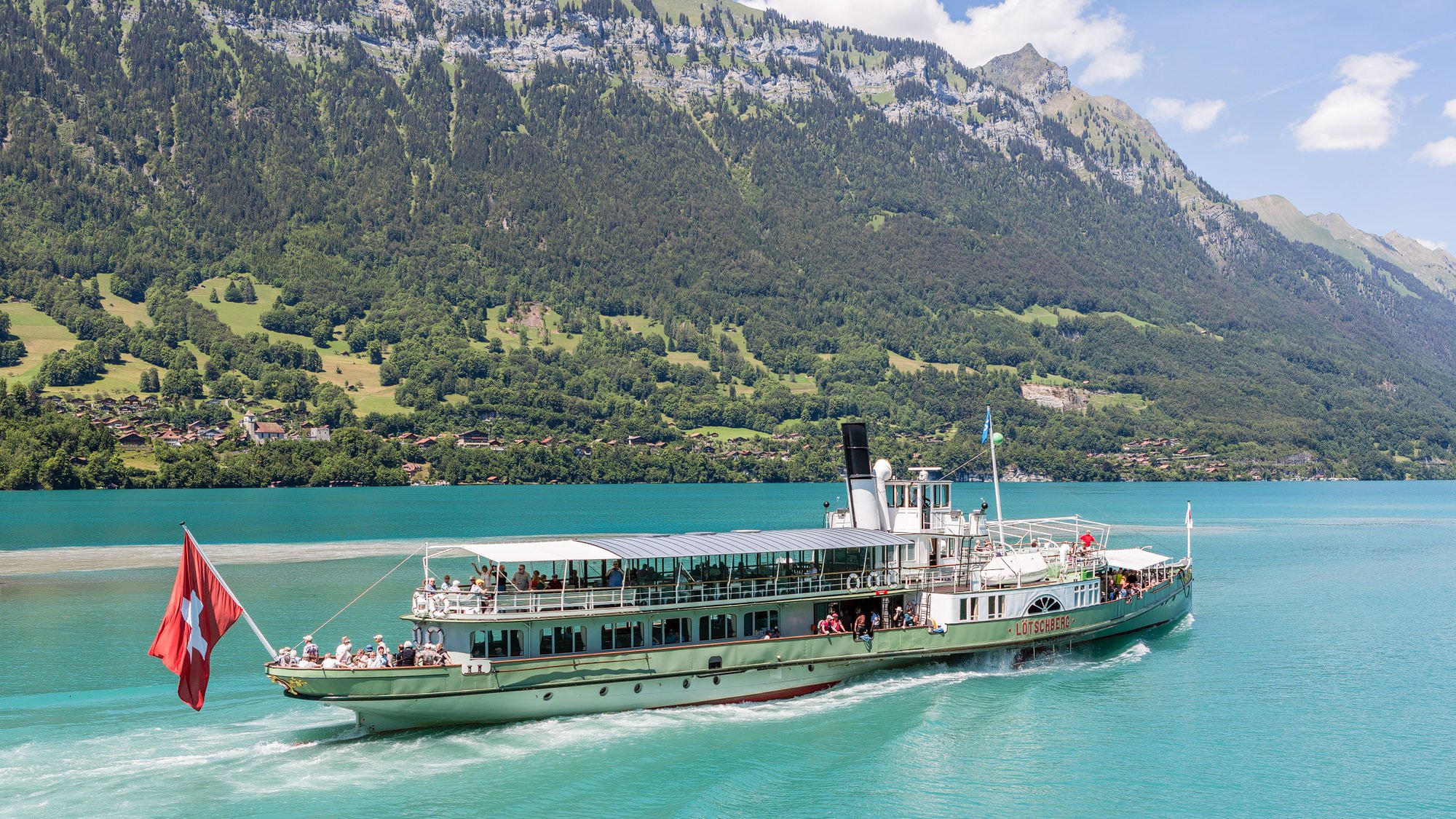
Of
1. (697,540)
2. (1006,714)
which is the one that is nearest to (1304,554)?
(1006,714)

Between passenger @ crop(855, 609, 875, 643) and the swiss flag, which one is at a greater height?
the swiss flag

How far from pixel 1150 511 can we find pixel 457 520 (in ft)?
302

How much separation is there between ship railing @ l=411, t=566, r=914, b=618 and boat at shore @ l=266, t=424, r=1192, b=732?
6 cm

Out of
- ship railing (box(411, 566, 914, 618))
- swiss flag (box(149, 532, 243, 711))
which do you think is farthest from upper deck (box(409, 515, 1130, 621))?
swiss flag (box(149, 532, 243, 711))

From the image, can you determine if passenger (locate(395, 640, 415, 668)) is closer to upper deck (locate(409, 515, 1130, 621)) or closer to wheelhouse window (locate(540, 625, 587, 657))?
upper deck (locate(409, 515, 1130, 621))

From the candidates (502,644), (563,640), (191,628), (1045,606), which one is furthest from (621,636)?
(1045,606)

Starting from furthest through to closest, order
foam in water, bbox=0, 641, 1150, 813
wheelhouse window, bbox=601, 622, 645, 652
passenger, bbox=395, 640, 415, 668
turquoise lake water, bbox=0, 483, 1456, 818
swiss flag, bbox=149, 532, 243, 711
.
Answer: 1. wheelhouse window, bbox=601, 622, 645, 652
2. passenger, bbox=395, 640, 415, 668
3. swiss flag, bbox=149, 532, 243, 711
4. foam in water, bbox=0, 641, 1150, 813
5. turquoise lake water, bbox=0, 483, 1456, 818

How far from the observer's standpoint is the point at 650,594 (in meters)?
39.2

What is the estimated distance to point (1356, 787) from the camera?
34.9 metres

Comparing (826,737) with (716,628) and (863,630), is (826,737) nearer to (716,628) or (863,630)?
(716,628)

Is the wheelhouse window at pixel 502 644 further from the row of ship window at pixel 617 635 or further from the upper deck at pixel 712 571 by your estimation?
the upper deck at pixel 712 571

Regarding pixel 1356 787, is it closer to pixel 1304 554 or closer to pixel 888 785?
pixel 888 785

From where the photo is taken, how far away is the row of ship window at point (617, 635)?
36.8 meters

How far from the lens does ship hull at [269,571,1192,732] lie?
34906 mm
